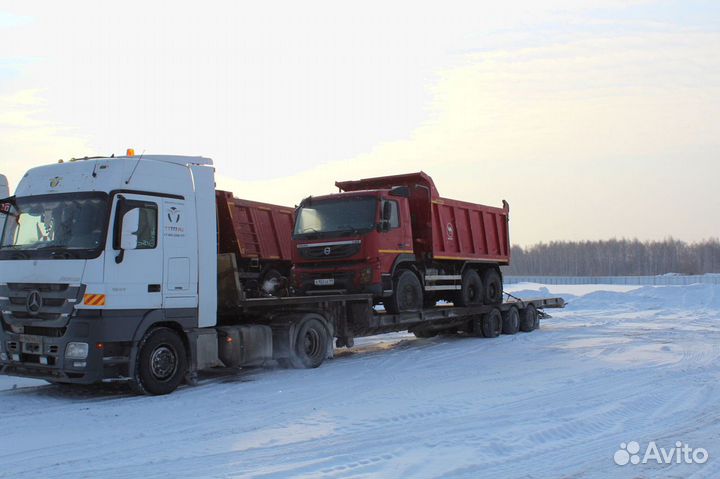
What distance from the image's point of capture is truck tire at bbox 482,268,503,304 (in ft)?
62.6

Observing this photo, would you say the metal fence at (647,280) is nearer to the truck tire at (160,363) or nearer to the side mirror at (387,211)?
the side mirror at (387,211)

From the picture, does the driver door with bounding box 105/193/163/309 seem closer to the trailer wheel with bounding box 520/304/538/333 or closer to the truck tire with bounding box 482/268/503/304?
the truck tire with bounding box 482/268/503/304

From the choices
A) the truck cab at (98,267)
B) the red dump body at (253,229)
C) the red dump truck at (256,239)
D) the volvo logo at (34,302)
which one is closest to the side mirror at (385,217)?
the red dump truck at (256,239)

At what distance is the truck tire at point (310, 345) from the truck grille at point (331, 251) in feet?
5.21

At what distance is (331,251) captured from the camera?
1447 cm

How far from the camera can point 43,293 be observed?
9.70 m

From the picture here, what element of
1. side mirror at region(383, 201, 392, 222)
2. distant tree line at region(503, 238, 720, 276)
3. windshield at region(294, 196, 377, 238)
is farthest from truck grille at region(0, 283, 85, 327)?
distant tree line at region(503, 238, 720, 276)

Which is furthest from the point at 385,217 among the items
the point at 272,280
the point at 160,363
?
the point at 160,363

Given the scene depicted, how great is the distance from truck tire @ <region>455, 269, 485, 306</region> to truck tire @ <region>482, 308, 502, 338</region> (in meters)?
0.42

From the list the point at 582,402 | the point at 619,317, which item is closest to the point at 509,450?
the point at 582,402

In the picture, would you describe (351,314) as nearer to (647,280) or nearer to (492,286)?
(492,286)

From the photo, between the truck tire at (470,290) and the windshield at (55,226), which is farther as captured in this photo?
the truck tire at (470,290)

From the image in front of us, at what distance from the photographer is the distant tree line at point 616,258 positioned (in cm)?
12100

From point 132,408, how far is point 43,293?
2022 mm
